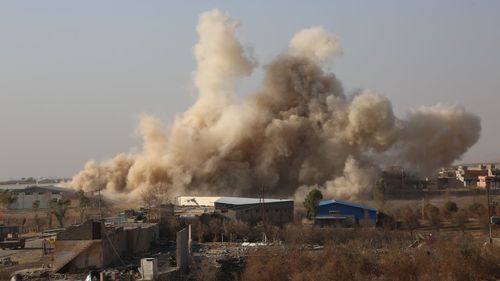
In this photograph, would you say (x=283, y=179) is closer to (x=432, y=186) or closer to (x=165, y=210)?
(x=432, y=186)

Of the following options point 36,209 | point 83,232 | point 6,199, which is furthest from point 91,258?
point 6,199

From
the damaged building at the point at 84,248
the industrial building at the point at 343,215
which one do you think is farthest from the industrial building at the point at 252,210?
the damaged building at the point at 84,248

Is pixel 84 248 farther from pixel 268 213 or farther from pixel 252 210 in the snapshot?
pixel 268 213

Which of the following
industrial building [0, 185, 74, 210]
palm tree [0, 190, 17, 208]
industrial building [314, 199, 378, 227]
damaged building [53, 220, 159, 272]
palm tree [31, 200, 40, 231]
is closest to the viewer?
damaged building [53, 220, 159, 272]

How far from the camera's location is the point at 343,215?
1383 inches

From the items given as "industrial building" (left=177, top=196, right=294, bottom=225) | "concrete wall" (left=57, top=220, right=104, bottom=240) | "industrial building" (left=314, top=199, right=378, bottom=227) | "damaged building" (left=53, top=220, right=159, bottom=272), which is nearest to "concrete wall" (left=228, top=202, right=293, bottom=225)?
"industrial building" (left=177, top=196, right=294, bottom=225)

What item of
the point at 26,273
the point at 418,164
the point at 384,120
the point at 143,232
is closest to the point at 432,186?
the point at 418,164

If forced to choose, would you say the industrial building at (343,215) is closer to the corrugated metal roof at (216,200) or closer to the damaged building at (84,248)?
the corrugated metal roof at (216,200)

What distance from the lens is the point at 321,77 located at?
5012cm

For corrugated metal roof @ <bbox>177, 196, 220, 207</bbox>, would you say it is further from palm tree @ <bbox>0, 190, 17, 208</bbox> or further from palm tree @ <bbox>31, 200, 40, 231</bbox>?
palm tree @ <bbox>0, 190, 17, 208</bbox>

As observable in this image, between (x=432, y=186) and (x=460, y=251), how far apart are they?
1440 inches

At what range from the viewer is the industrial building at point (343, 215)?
112ft

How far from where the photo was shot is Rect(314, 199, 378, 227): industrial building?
3406cm

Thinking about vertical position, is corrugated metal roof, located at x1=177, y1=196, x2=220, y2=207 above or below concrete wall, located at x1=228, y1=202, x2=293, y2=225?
above
